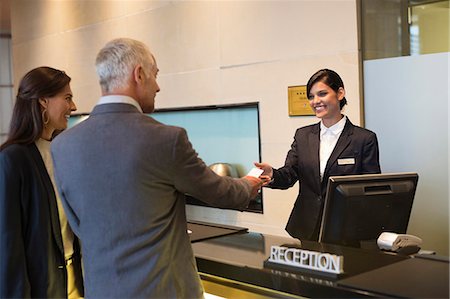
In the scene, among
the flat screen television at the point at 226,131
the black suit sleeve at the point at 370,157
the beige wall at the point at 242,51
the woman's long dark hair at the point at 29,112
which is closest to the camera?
the woman's long dark hair at the point at 29,112

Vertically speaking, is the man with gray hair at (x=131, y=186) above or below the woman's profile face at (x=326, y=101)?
below

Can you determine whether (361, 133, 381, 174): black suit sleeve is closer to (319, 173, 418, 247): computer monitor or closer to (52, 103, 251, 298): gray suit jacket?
(319, 173, 418, 247): computer monitor

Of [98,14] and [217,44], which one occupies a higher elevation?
[98,14]

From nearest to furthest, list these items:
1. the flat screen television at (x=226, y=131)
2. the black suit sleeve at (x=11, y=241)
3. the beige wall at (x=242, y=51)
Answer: the black suit sleeve at (x=11, y=241) < the beige wall at (x=242, y=51) < the flat screen television at (x=226, y=131)

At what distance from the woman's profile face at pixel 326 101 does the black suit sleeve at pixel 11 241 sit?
64.9 inches

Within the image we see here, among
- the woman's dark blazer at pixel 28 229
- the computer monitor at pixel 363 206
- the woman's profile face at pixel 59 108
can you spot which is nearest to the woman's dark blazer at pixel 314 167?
the computer monitor at pixel 363 206

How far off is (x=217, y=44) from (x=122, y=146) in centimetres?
317

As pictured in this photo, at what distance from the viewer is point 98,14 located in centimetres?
571

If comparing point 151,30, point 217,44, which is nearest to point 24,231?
point 217,44

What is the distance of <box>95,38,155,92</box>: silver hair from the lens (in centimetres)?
167

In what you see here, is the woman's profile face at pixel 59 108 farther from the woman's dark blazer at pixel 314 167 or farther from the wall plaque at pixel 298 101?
the wall plaque at pixel 298 101

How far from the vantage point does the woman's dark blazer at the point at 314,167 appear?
2834mm

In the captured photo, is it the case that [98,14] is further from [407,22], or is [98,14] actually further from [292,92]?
[407,22]

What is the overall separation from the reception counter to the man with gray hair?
170 millimetres
